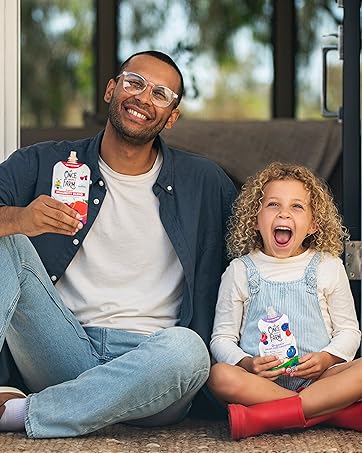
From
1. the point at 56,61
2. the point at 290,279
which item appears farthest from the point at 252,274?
the point at 56,61

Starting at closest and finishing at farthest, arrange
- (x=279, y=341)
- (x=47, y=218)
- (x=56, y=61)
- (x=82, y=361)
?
(x=47, y=218) < (x=279, y=341) < (x=82, y=361) < (x=56, y=61)

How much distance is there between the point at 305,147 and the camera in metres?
5.61

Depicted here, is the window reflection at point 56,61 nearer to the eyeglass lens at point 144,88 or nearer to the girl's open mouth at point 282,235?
the eyeglass lens at point 144,88

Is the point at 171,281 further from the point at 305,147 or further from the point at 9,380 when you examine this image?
the point at 305,147

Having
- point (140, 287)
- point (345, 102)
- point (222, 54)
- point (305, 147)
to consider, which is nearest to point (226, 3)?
point (222, 54)

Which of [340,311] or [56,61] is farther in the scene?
[56,61]

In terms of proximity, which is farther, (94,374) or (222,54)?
(222,54)

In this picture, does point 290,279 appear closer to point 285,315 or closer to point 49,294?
point 285,315

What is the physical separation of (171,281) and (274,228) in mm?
346

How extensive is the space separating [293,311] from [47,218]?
760 mm

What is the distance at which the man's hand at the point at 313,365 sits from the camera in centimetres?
281

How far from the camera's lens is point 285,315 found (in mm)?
2842

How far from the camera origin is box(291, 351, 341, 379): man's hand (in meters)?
2.81

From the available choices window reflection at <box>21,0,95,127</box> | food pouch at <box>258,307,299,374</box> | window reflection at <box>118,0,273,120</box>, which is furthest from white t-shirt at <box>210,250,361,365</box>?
window reflection at <box>21,0,95,127</box>
